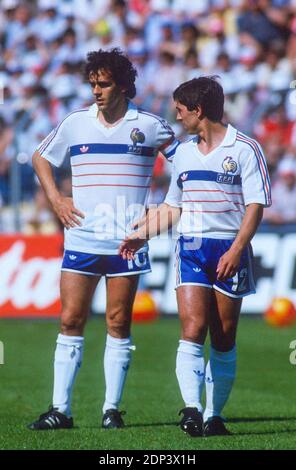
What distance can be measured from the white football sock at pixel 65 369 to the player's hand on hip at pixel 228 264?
1.32m

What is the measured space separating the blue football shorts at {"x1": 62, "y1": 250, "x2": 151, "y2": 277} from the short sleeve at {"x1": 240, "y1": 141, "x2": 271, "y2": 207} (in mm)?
1126

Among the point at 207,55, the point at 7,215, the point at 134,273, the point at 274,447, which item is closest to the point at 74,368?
the point at 134,273

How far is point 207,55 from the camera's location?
2086cm

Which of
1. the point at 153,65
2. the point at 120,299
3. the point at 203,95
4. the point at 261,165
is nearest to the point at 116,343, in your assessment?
the point at 120,299

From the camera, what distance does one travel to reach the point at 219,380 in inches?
326

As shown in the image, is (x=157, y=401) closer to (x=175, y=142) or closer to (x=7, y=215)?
(x=175, y=142)

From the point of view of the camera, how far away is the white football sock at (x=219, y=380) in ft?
27.1

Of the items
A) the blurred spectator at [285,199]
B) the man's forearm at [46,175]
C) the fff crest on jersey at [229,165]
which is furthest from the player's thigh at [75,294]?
the blurred spectator at [285,199]

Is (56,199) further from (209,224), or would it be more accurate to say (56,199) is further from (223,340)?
(223,340)

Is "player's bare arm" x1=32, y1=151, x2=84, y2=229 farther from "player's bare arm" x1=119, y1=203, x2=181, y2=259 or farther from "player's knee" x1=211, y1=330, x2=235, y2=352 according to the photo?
"player's knee" x1=211, y1=330, x2=235, y2=352

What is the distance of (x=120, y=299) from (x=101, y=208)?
2.26 feet

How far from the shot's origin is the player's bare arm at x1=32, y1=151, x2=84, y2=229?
337 inches

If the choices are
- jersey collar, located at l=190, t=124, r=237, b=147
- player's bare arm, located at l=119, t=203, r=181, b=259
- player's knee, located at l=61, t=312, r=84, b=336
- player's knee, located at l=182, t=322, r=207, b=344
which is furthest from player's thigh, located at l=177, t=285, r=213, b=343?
jersey collar, located at l=190, t=124, r=237, b=147

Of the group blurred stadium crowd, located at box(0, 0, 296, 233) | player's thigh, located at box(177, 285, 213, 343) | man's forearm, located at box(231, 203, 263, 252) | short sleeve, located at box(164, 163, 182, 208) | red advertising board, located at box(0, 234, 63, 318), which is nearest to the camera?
man's forearm, located at box(231, 203, 263, 252)
